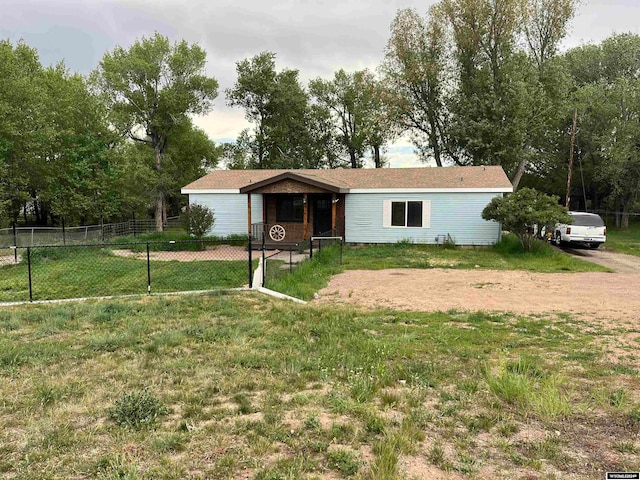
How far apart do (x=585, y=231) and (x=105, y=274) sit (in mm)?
17771

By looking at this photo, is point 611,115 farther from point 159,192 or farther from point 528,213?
point 159,192

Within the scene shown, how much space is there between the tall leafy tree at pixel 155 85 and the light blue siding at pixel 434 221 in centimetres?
1418

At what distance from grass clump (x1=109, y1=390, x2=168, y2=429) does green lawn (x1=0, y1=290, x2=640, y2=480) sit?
14mm

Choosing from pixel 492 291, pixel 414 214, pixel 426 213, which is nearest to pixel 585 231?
pixel 426 213

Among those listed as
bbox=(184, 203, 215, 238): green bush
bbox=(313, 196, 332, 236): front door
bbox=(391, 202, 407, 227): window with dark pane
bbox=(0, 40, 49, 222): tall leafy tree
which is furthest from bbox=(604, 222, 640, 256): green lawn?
bbox=(0, 40, 49, 222): tall leafy tree

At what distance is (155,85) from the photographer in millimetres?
27125

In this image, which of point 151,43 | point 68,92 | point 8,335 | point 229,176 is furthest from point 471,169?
point 68,92

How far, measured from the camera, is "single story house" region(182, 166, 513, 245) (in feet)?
54.4

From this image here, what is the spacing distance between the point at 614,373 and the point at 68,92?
2931 cm

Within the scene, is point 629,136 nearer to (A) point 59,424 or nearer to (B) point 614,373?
(B) point 614,373

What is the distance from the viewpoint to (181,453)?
2689 mm

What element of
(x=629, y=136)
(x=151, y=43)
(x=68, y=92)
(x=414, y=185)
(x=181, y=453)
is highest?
(x=151, y=43)

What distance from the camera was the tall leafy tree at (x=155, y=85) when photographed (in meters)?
26.3

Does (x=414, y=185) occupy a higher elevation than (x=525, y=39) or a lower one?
lower
